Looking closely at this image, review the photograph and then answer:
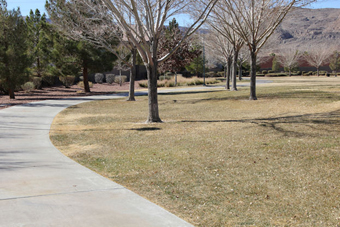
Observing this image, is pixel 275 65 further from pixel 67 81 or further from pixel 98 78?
pixel 67 81

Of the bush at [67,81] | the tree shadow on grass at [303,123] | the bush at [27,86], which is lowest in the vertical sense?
the tree shadow on grass at [303,123]

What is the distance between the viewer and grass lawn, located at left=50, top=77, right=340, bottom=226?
4988 millimetres

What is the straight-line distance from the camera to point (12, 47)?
75.5ft

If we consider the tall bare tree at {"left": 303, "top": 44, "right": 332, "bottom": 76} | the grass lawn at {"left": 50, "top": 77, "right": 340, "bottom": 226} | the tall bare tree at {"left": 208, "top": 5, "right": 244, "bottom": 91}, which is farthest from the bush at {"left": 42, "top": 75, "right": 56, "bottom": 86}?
the tall bare tree at {"left": 303, "top": 44, "right": 332, "bottom": 76}

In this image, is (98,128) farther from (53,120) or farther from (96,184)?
(96,184)

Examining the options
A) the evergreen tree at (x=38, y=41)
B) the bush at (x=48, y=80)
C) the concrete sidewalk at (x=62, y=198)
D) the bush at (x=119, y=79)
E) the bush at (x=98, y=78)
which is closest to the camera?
the concrete sidewalk at (x=62, y=198)

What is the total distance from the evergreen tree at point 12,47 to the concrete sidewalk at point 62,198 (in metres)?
16.5

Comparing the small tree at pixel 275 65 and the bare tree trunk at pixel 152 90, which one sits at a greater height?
the small tree at pixel 275 65

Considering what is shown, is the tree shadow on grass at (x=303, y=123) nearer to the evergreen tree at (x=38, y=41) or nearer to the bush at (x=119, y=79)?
the evergreen tree at (x=38, y=41)

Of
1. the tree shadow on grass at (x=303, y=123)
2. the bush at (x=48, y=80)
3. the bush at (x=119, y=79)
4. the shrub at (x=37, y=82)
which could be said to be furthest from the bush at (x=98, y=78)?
the tree shadow on grass at (x=303, y=123)

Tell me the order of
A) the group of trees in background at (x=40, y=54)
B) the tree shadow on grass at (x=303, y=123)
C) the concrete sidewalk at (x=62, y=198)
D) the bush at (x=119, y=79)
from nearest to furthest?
the concrete sidewalk at (x=62, y=198), the tree shadow on grass at (x=303, y=123), the group of trees in background at (x=40, y=54), the bush at (x=119, y=79)

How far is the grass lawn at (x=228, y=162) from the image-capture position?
499 centimetres

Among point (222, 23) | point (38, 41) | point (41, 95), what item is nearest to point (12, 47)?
point (41, 95)

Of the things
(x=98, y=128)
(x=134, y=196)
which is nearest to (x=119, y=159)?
(x=134, y=196)
